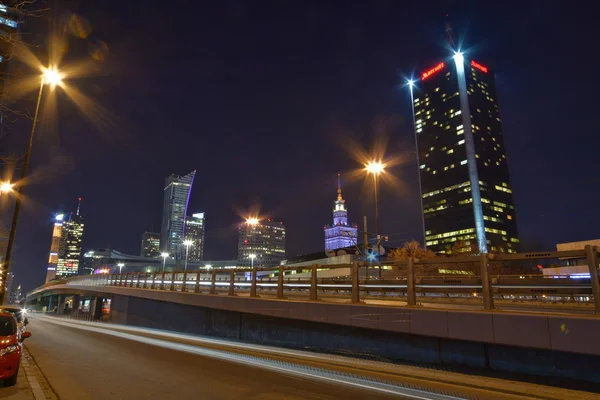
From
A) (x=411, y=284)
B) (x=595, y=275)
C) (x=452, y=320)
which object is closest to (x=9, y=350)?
(x=411, y=284)

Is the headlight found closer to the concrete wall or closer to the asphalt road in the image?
the asphalt road

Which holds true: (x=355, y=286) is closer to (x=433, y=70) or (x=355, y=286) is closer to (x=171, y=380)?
(x=171, y=380)

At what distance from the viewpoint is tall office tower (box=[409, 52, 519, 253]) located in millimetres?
160000

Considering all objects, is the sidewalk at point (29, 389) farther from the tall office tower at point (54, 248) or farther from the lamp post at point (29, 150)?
the tall office tower at point (54, 248)

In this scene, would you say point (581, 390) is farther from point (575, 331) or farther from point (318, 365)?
point (318, 365)

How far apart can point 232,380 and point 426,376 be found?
4303 millimetres

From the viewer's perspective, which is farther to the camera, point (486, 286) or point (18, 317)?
point (18, 317)

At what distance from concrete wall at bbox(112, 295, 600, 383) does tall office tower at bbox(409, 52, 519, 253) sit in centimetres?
15099

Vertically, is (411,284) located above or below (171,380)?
above

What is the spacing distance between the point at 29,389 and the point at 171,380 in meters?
2.87

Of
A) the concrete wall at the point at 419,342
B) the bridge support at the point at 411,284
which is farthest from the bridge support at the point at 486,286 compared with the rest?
the bridge support at the point at 411,284

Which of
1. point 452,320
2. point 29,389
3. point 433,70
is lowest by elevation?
point 29,389

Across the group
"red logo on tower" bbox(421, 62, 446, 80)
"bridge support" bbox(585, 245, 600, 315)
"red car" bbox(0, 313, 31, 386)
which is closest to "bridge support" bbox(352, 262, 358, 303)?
"bridge support" bbox(585, 245, 600, 315)

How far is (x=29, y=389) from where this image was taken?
819cm
